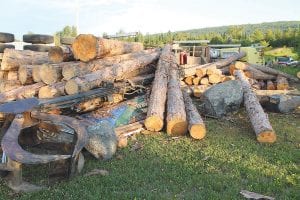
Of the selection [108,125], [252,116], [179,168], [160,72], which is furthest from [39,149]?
[160,72]

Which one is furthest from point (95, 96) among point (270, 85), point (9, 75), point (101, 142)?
point (270, 85)

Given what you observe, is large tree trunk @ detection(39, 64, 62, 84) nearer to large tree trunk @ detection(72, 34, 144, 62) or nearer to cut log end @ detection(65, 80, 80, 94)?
large tree trunk @ detection(72, 34, 144, 62)

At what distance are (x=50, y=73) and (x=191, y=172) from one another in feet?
15.5

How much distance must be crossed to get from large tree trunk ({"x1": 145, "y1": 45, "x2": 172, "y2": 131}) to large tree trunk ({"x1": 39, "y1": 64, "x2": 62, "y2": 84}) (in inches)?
90.1

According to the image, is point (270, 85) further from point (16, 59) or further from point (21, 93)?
point (21, 93)

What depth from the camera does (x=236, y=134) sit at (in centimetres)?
911

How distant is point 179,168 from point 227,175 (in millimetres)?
781

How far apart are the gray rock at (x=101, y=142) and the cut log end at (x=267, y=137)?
303cm

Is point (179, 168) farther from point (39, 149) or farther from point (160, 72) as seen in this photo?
point (160, 72)

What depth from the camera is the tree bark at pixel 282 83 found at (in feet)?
52.8

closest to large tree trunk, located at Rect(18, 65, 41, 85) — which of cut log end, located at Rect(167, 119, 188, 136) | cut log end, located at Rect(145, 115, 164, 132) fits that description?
cut log end, located at Rect(145, 115, 164, 132)

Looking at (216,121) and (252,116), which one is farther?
(216,121)

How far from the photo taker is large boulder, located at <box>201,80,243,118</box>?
35.0 ft

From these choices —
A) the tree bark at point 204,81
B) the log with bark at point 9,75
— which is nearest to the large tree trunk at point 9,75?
the log with bark at point 9,75
